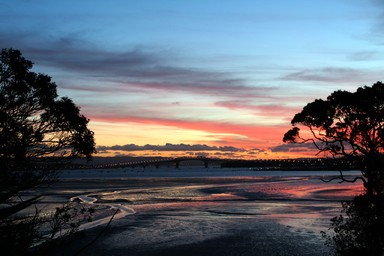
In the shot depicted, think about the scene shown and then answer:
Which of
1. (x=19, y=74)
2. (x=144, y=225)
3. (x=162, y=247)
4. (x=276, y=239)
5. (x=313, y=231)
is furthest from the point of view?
(x=144, y=225)

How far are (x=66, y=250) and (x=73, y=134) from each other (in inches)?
285

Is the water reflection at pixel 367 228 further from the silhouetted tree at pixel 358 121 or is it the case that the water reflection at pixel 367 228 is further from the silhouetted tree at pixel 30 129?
the silhouetted tree at pixel 30 129

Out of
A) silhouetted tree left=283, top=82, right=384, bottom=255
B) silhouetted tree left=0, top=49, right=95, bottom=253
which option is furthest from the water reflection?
silhouetted tree left=0, top=49, right=95, bottom=253

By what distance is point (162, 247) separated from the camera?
21094mm

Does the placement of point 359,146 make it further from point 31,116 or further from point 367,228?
point 31,116

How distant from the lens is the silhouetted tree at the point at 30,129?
1241 centimetres

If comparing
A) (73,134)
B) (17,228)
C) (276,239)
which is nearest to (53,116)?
(73,134)

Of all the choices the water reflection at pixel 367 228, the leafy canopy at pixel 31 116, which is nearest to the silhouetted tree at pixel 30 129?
the leafy canopy at pixel 31 116

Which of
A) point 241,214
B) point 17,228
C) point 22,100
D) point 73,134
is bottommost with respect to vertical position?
point 241,214

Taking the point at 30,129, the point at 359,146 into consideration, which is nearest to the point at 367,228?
the point at 359,146

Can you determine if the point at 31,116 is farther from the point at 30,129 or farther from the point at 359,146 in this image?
the point at 359,146

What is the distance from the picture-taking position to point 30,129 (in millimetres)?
13727

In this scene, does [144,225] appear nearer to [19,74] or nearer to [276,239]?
[276,239]

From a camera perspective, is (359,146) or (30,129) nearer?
(30,129)
